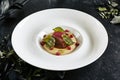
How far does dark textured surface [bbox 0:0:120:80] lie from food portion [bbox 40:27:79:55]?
0.38 feet

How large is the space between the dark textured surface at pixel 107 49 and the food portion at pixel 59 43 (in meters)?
0.12

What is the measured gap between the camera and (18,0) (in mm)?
1167

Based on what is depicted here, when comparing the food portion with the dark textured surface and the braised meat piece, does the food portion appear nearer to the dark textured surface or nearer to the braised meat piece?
the braised meat piece

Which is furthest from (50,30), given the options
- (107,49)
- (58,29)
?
(107,49)

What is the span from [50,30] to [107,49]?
0.26 metres

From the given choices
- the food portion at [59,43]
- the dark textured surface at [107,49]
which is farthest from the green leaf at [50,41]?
the dark textured surface at [107,49]

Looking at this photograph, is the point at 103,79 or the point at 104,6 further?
the point at 104,6

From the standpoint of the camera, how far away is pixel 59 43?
98cm

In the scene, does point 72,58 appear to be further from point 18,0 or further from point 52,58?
point 18,0

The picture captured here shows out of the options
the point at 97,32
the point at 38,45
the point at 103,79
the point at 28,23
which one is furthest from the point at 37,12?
the point at 103,79

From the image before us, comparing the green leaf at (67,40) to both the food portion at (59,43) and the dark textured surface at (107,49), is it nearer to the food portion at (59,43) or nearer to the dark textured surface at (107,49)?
the food portion at (59,43)

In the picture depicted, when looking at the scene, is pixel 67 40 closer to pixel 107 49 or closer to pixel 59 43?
pixel 59 43

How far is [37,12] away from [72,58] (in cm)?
30

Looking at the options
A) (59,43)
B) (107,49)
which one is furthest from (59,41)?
(107,49)
